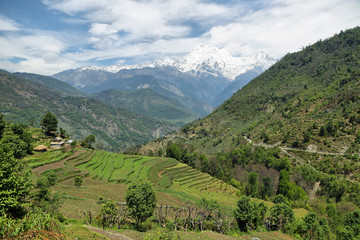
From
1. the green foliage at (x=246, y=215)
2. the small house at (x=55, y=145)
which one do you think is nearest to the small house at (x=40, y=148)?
the small house at (x=55, y=145)

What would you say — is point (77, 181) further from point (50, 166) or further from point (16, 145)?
point (16, 145)

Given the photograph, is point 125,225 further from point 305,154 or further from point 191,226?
point 305,154

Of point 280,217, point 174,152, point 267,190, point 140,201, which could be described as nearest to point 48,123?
point 174,152

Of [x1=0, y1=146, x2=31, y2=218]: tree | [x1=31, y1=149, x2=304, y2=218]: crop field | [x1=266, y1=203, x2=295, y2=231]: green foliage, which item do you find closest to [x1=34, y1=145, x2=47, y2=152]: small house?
[x1=31, y1=149, x2=304, y2=218]: crop field

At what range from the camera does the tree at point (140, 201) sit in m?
37.2

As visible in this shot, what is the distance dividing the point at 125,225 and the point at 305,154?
105074 mm

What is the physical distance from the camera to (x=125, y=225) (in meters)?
39.5

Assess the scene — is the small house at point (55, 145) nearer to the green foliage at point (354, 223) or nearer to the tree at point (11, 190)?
the tree at point (11, 190)

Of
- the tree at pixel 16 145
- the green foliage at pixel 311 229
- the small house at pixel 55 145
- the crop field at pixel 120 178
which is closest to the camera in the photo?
the green foliage at pixel 311 229

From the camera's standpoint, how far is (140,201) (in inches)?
1474

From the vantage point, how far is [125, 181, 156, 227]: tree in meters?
37.2

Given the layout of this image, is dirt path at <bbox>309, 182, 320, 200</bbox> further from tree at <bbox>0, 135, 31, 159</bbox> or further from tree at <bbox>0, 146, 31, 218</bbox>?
tree at <bbox>0, 135, 31, 159</bbox>

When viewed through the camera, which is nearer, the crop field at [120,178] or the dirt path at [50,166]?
the crop field at [120,178]

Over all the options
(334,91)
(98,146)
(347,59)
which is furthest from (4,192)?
(347,59)
